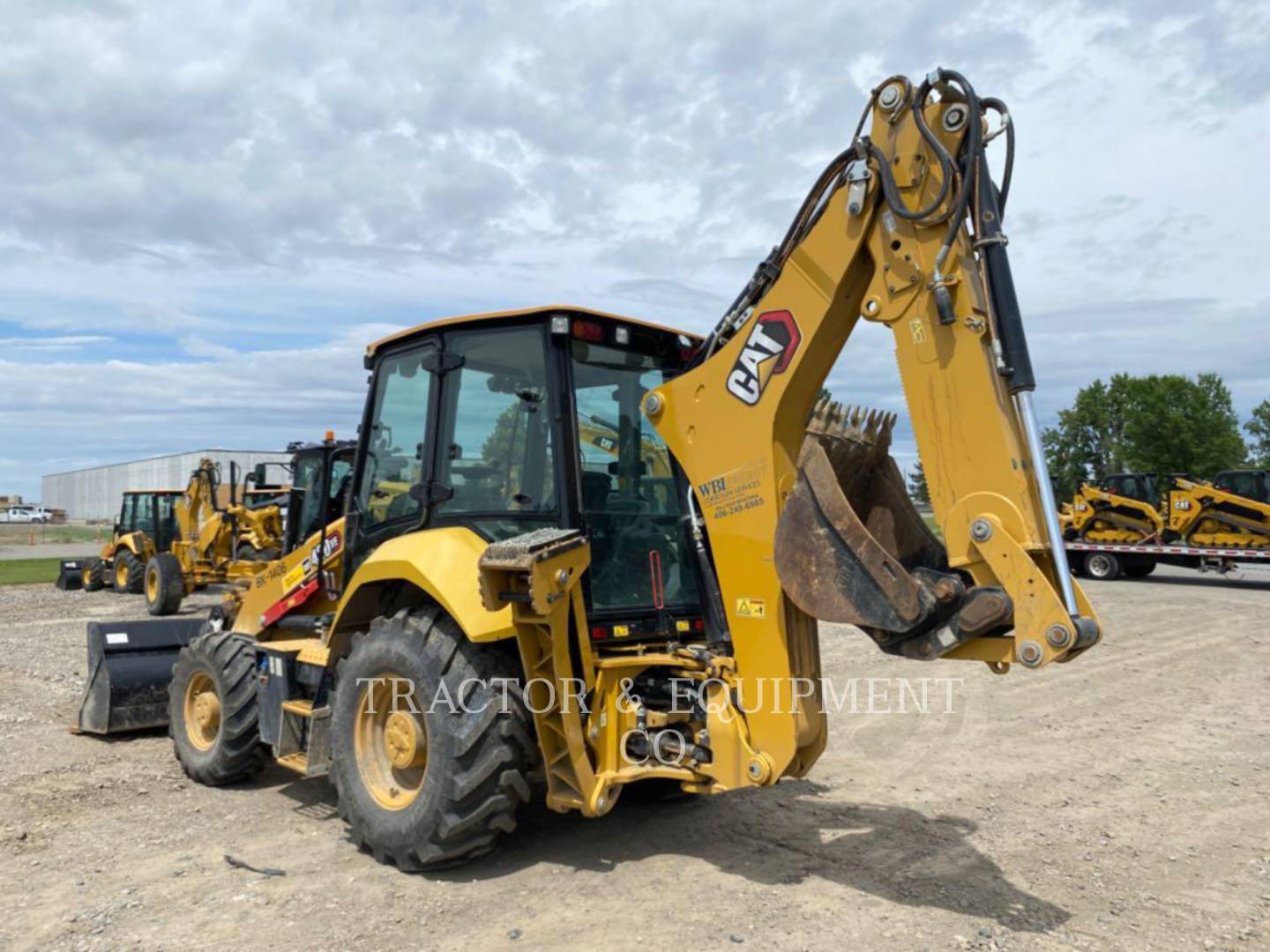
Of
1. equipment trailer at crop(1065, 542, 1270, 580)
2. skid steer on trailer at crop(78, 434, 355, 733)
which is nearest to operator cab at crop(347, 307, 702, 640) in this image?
skid steer on trailer at crop(78, 434, 355, 733)

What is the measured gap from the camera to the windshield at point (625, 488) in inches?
194

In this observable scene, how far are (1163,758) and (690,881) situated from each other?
425 centimetres

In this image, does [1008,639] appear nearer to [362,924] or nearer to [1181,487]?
[362,924]

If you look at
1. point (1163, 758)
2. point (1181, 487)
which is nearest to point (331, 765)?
point (1163, 758)

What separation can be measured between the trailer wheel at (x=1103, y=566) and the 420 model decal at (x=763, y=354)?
2128 centimetres

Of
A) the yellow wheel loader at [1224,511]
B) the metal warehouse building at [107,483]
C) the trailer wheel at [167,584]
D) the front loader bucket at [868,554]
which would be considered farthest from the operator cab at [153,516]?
the metal warehouse building at [107,483]

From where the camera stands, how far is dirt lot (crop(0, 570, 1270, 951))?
13.4 feet

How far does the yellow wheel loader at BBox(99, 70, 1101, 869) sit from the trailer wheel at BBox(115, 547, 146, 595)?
17256 mm

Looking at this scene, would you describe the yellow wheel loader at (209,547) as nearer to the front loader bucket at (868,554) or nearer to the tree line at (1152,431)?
the front loader bucket at (868,554)

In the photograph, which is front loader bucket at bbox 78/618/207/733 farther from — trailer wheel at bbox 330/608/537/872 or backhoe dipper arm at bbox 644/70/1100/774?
backhoe dipper arm at bbox 644/70/1100/774

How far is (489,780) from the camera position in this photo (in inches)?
176

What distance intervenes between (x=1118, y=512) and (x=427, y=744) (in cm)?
2200

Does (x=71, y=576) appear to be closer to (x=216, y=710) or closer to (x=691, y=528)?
(x=216, y=710)

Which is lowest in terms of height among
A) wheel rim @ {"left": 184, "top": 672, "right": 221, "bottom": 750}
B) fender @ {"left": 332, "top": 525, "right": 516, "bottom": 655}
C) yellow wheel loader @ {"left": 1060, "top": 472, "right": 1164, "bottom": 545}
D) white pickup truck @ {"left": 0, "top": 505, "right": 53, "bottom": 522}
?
wheel rim @ {"left": 184, "top": 672, "right": 221, "bottom": 750}
